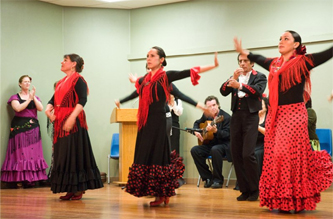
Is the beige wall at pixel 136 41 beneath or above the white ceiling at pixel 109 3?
beneath

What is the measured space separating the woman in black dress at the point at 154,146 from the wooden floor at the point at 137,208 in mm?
201

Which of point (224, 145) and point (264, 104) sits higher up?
point (264, 104)

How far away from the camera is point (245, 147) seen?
5.36m

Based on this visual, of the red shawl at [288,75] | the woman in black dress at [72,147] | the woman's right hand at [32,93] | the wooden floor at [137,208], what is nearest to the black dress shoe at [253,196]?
the wooden floor at [137,208]

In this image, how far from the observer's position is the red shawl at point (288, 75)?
14.1 feet

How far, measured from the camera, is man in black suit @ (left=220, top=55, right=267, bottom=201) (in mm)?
5348

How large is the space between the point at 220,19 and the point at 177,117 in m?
1.86

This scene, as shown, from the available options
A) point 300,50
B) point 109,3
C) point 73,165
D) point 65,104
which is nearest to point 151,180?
point 73,165

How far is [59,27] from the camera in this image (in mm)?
8914

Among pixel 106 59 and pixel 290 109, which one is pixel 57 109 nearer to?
pixel 290 109

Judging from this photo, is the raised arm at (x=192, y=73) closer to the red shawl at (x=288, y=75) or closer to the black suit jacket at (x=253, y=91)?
the red shawl at (x=288, y=75)

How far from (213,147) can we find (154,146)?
10.1 feet

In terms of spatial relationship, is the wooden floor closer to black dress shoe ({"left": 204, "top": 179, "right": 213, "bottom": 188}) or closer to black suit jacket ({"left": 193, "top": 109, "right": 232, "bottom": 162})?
black dress shoe ({"left": 204, "top": 179, "right": 213, "bottom": 188})

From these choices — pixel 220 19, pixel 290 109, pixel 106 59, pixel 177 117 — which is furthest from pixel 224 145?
pixel 290 109
